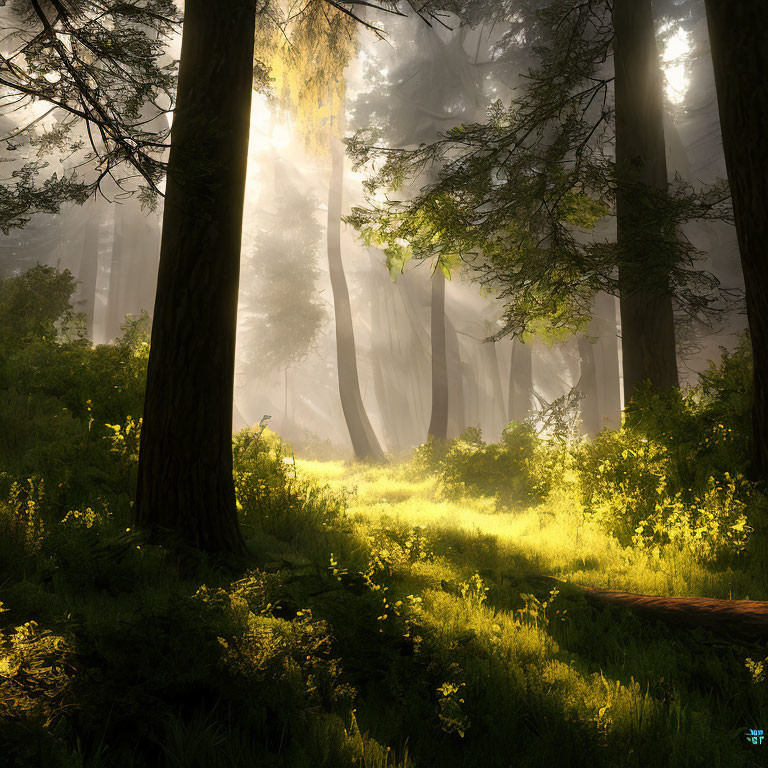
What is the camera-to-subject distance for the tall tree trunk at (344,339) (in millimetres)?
21938

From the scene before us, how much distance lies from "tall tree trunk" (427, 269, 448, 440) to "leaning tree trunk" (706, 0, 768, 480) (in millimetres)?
15935

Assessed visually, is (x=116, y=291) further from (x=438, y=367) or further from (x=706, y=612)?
(x=706, y=612)

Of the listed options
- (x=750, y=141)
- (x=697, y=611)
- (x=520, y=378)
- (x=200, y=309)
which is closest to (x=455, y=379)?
(x=520, y=378)

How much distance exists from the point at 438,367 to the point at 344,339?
4301mm

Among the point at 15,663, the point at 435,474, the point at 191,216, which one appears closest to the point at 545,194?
the point at 191,216

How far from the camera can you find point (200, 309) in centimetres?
436

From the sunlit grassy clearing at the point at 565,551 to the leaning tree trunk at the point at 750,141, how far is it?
1.60m

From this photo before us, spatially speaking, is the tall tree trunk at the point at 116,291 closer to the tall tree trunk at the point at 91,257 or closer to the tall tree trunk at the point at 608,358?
the tall tree trunk at the point at 91,257

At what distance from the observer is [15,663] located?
194 centimetres

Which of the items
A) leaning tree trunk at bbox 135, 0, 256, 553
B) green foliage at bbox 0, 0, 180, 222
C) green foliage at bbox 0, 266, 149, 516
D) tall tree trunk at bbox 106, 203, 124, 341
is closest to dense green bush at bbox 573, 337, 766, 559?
leaning tree trunk at bbox 135, 0, 256, 553

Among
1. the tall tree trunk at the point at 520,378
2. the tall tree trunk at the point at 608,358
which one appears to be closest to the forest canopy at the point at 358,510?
the tall tree trunk at the point at 608,358

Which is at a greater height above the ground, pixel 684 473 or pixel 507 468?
pixel 507 468

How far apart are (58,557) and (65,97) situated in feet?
10.6

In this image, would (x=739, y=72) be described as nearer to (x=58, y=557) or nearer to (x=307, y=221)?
(x=58, y=557)
